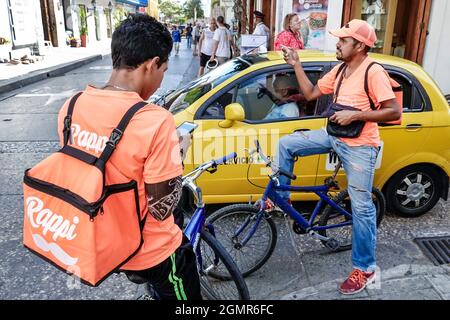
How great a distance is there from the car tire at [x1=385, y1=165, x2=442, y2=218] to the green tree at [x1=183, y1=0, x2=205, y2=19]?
79.7 m

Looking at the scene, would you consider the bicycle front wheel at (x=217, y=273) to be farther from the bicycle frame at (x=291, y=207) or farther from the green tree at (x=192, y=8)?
the green tree at (x=192, y=8)

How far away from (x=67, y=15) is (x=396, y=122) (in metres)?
26.9

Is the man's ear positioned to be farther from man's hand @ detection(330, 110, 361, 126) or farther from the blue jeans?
the blue jeans

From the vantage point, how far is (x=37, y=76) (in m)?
13.4

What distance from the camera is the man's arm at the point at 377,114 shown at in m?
2.53

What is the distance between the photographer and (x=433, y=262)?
3.28 meters

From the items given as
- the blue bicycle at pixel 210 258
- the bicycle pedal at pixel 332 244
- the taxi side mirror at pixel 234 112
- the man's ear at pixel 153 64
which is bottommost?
the bicycle pedal at pixel 332 244

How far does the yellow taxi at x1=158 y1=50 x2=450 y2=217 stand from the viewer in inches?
143

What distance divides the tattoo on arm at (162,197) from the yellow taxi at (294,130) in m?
2.01

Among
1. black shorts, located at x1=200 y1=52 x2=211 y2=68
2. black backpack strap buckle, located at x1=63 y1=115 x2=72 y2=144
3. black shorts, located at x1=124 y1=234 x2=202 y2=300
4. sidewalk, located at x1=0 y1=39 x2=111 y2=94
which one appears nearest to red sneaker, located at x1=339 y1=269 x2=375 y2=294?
black shorts, located at x1=124 y1=234 x2=202 y2=300

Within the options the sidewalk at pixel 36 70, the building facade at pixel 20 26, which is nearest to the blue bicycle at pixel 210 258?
the sidewalk at pixel 36 70

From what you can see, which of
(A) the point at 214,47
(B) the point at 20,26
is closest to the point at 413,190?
(A) the point at 214,47
